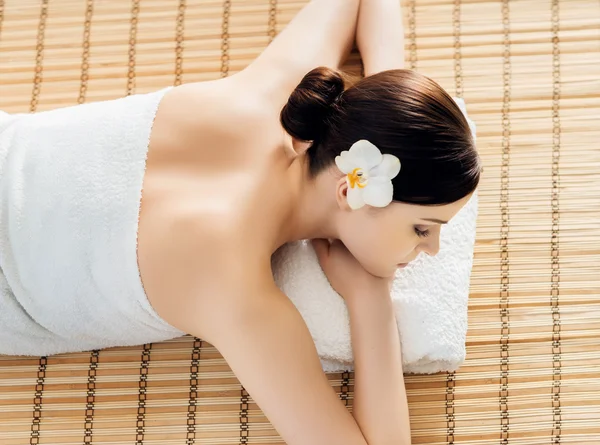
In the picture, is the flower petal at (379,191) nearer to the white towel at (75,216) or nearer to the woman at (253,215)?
the woman at (253,215)

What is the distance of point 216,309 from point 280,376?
16 cm

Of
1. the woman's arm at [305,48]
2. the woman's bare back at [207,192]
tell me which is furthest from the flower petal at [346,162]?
the woman's arm at [305,48]

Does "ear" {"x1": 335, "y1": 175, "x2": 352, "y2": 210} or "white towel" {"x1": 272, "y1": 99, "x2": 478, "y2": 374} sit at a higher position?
"ear" {"x1": 335, "y1": 175, "x2": 352, "y2": 210}

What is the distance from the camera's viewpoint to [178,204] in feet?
4.17

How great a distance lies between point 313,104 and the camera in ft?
4.09

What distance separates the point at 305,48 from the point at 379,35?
17 centimetres

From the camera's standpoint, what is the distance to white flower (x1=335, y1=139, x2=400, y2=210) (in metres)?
1.18

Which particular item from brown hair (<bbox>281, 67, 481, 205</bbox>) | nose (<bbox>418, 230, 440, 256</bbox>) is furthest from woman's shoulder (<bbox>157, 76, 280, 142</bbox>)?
nose (<bbox>418, 230, 440, 256</bbox>)

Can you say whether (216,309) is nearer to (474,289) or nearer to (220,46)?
(474,289)

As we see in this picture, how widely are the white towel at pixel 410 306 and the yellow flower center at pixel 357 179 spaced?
32 cm

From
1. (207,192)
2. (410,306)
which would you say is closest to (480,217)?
(410,306)

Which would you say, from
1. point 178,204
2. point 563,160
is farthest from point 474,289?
point 178,204

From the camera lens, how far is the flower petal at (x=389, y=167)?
118 cm

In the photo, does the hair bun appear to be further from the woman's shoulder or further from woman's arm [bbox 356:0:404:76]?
woman's arm [bbox 356:0:404:76]
